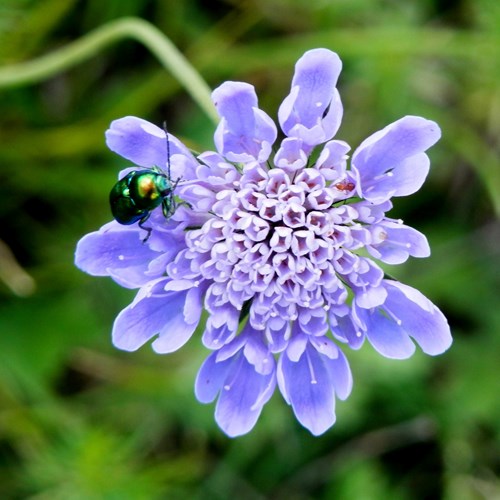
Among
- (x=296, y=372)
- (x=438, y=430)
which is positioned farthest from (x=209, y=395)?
(x=438, y=430)

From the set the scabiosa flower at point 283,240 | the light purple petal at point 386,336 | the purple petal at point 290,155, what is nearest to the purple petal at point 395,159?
the scabiosa flower at point 283,240

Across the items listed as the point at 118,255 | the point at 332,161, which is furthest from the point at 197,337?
the point at 332,161

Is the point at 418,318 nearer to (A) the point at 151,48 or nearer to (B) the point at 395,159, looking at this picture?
(B) the point at 395,159

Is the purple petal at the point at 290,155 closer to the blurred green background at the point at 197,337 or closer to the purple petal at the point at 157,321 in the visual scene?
the purple petal at the point at 157,321

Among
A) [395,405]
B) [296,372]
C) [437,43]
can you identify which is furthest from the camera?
[395,405]

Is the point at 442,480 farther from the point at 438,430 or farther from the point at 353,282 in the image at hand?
the point at 353,282

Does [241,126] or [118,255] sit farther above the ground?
[241,126]

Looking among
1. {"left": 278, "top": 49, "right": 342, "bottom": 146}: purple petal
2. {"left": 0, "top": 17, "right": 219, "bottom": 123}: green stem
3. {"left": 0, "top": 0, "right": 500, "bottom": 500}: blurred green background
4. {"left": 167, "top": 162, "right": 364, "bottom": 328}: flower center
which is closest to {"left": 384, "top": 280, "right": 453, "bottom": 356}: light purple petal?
{"left": 167, "top": 162, "right": 364, "bottom": 328}: flower center
